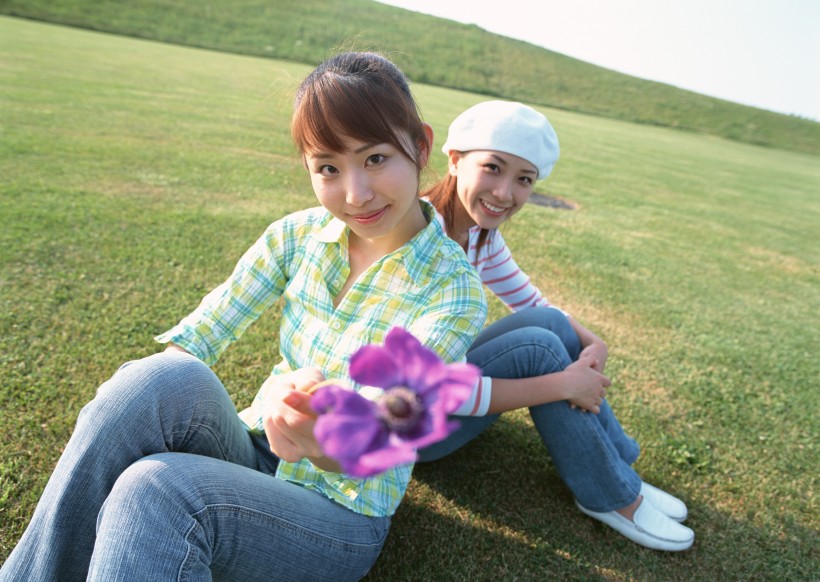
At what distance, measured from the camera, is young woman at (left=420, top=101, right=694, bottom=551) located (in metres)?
2.14

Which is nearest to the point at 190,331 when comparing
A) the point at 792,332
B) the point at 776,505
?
the point at 776,505

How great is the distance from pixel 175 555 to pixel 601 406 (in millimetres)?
1684

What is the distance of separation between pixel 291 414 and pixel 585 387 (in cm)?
131

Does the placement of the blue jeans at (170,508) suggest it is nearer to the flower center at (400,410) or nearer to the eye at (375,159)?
the eye at (375,159)

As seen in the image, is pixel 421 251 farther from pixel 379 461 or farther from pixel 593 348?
pixel 379 461

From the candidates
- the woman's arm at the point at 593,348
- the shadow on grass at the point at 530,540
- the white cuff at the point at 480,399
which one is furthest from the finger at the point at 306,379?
the woman's arm at the point at 593,348

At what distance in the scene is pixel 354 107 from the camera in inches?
58.3

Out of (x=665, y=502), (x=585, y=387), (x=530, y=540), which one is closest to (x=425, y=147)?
(x=585, y=387)

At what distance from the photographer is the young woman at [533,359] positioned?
2.14 meters

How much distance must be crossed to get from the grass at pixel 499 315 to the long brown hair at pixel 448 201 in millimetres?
816

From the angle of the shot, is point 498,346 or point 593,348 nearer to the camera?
point 498,346

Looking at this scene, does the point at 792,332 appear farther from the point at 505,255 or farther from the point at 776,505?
the point at 505,255

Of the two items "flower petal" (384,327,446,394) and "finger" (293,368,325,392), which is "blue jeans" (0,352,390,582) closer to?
"finger" (293,368,325,392)

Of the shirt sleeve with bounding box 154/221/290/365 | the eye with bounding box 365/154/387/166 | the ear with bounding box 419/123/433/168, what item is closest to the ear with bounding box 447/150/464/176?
the ear with bounding box 419/123/433/168
